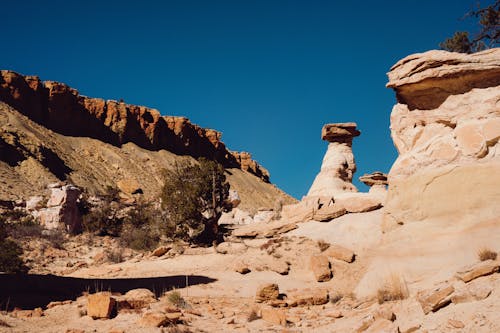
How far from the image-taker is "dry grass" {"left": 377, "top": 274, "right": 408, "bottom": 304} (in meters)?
7.54

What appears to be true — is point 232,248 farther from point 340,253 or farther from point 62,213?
point 62,213

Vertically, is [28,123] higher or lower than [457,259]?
higher

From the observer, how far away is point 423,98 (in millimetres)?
9461

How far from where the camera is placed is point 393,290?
7758mm

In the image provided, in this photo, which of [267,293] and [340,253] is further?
[340,253]

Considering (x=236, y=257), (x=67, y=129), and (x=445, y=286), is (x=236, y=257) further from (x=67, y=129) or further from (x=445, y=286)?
(x=67, y=129)

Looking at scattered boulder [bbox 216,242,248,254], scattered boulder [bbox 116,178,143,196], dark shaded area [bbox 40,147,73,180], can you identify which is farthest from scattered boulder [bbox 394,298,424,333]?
scattered boulder [bbox 116,178,143,196]

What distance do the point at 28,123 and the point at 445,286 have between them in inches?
2119

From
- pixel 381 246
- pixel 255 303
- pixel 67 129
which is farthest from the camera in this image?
pixel 67 129

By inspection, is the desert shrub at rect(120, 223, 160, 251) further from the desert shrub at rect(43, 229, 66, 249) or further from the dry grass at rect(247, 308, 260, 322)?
the dry grass at rect(247, 308, 260, 322)

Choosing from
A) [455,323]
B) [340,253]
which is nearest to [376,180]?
[340,253]

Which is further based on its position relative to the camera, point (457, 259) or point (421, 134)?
point (421, 134)

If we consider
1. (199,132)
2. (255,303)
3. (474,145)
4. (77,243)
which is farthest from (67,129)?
(474,145)

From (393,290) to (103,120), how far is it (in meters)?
58.8
